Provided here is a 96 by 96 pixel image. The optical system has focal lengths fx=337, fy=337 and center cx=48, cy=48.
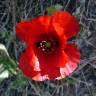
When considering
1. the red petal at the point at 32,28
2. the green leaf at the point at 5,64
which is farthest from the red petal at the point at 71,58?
the green leaf at the point at 5,64

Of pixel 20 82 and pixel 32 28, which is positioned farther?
pixel 20 82

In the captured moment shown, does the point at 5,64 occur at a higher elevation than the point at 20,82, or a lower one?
higher

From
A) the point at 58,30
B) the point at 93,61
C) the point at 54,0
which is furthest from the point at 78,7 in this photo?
the point at 58,30

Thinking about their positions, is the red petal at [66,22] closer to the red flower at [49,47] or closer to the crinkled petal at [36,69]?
the red flower at [49,47]

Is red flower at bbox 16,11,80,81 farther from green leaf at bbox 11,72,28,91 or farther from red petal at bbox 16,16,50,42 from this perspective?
green leaf at bbox 11,72,28,91

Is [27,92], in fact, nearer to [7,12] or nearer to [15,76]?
[15,76]

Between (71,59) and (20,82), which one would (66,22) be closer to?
(71,59)

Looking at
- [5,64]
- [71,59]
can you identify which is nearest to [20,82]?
[5,64]

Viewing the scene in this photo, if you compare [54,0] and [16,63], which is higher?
[54,0]
